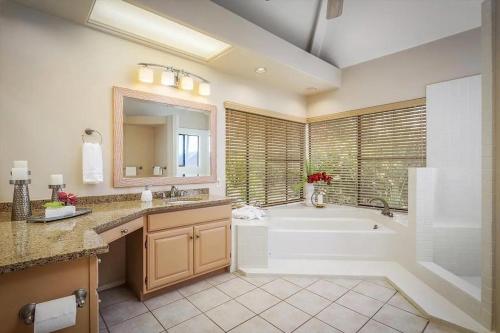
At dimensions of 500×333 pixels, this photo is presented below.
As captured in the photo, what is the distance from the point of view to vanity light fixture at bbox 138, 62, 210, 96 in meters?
2.48

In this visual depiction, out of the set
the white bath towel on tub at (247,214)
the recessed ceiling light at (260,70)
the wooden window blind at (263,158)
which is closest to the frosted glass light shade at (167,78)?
the wooden window blind at (263,158)

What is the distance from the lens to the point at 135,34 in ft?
7.89

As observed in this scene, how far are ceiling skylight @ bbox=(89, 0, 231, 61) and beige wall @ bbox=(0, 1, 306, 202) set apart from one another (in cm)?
14

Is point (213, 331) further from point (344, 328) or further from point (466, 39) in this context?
point (466, 39)

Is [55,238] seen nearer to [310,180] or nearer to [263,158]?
[263,158]

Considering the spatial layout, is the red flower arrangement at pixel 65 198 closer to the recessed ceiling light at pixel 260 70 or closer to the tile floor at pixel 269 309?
the tile floor at pixel 269 309

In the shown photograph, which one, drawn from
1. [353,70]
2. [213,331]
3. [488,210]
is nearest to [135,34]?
[213,331]

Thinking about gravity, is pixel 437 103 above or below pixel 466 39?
below

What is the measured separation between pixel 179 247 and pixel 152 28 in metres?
2.14

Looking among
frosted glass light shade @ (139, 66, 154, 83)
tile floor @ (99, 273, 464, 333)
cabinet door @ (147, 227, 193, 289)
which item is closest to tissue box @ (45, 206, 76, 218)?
cabinet door @ (147, 227, 193, 289)

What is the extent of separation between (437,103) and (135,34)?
138 inches

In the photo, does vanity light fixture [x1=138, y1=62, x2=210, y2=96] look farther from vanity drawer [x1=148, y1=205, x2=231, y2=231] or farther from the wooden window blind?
vanity drawer [x1=148, y1=205, x2=231, y2=231]

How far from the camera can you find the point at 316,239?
9.83ft

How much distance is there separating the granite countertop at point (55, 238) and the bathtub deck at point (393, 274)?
1576 mm
